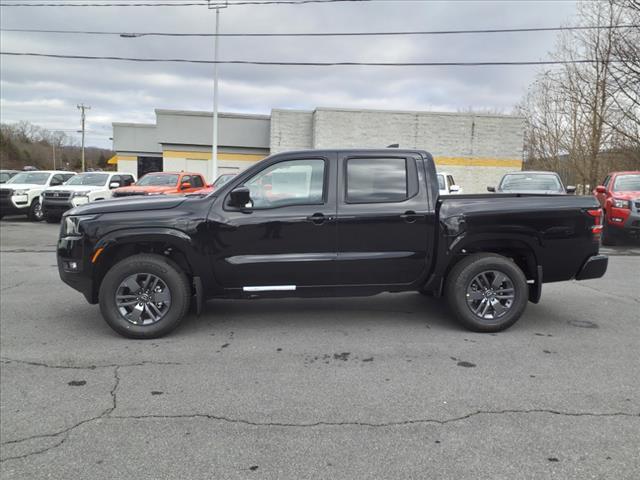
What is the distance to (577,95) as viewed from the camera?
2550cm

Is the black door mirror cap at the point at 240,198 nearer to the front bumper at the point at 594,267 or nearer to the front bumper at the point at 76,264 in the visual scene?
the front bumper at the point at 76,264

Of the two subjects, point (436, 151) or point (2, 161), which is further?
point (2, 161)

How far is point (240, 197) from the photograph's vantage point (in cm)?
472

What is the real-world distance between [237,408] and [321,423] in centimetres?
62

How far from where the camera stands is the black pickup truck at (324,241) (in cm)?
480

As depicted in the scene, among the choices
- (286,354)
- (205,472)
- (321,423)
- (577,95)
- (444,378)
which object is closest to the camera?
(205,472)

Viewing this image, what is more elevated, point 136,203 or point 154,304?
point 136,203

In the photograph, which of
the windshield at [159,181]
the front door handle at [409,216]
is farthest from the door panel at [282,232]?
the windshield at [159,181]

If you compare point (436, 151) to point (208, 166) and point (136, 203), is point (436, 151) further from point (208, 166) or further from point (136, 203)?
point (136, 203)

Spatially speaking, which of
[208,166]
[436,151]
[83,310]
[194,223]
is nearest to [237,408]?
[194,223]

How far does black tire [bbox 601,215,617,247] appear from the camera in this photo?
40.0 ft

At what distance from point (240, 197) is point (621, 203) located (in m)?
10.5

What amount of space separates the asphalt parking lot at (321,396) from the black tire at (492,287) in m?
0.14

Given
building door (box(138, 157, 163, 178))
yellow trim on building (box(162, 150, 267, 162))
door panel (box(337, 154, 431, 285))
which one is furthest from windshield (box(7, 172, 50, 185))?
building door (box(138, 157, 163, 178))
